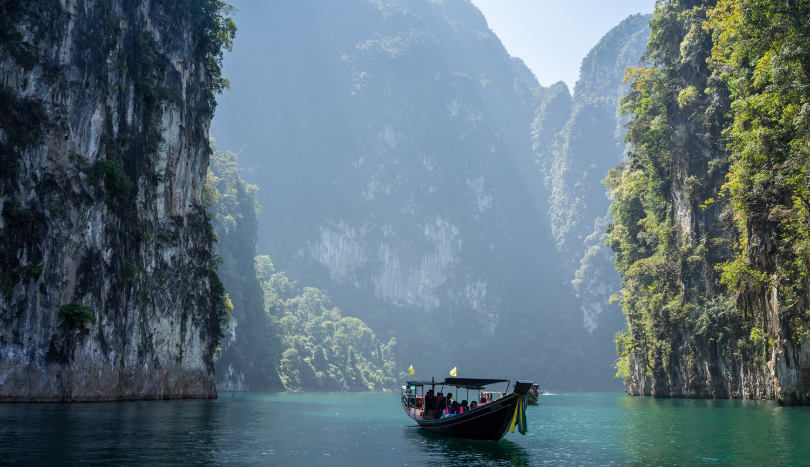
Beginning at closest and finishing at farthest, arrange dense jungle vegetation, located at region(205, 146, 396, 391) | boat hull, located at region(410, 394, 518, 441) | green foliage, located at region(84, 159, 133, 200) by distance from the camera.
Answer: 1. boat hull, located at region(410, 394, 518, 441)
2. green foliage, located at region(84, 159, 133, 200)
3. dense jungle vegetation, located at region(205, 146, 396, 391)

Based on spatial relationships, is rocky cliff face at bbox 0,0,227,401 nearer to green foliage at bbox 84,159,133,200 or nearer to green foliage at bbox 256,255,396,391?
green foliage at bbox 84,159,133,200

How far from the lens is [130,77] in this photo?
40.9 m

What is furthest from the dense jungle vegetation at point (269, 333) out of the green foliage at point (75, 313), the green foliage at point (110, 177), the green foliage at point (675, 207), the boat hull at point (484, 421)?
the boat hull at point (484, 421)

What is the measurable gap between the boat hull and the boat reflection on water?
0.29m

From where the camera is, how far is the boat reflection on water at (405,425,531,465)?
57.5 feet

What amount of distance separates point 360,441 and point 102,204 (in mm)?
23802

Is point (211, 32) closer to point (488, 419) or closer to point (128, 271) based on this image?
point (128, 271)

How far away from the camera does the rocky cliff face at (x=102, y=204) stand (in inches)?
1168

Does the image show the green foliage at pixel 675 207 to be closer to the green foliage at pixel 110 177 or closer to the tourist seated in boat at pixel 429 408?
the tourist seated in boat at pixel 429 408

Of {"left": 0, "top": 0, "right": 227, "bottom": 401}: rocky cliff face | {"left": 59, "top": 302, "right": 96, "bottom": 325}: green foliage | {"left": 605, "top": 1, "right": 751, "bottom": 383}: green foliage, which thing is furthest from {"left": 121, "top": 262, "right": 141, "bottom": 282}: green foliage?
{"left": 605, "top": 1, "right": 751, "bottom": 383}: green foliage

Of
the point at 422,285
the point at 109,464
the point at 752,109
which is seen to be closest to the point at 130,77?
the point at 109,464

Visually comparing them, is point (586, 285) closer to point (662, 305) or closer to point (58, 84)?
point (662, 305)

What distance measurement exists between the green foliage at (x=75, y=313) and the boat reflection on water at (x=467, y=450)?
19548mm

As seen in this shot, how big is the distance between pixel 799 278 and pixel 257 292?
301ft
